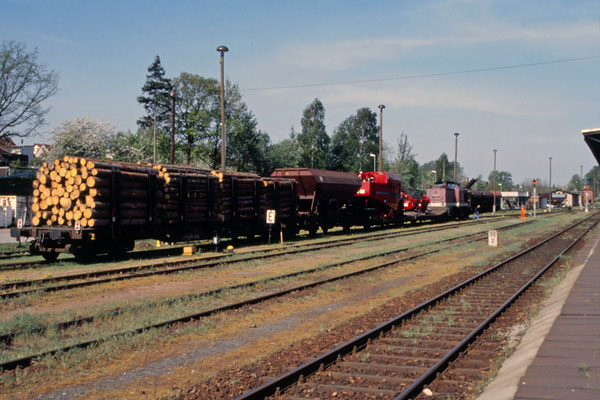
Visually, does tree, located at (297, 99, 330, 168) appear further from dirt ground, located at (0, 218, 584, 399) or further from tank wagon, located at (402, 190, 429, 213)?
dirt ground, located at (0, 218, 584, 399)

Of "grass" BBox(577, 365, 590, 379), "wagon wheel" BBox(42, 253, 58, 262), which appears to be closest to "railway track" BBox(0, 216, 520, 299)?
"wagon wheel" BBox(42, 253, 58, 262)

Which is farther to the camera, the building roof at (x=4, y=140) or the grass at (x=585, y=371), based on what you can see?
the building roof at (x=4, y=140)

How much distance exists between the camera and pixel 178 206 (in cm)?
1884

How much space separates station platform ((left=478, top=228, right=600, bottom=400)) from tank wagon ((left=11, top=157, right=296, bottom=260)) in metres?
12.2

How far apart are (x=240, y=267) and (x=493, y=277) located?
7307 mm

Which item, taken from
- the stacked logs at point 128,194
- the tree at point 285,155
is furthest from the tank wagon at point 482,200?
the stacked logs at point 128,194

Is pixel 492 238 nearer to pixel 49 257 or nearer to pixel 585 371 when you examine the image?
pixel 49 257

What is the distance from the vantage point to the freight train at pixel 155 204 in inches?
631

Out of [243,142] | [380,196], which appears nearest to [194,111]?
[243,142]

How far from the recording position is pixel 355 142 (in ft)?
326

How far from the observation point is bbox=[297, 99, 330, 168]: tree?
292 feet

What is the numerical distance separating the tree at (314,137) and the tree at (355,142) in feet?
18.9

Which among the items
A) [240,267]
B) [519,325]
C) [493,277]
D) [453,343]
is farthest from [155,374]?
[493,277]

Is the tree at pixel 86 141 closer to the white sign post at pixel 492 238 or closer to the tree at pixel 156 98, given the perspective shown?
the tree at pixel 156 98
